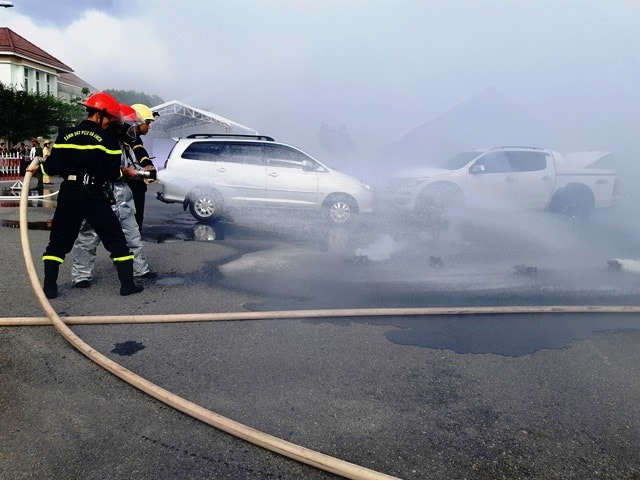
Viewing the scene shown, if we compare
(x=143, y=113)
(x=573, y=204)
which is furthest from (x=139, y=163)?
(x=573, y=204)

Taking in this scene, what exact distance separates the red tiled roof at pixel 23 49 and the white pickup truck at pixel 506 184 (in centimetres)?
3539

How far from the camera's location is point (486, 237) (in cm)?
873

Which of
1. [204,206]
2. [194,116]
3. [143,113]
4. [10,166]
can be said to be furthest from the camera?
[194,116]

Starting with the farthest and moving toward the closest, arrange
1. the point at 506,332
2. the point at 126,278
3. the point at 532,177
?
the point at 532,177 < the point at 126,278 < the point at 506,332

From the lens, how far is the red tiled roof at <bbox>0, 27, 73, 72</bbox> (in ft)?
114

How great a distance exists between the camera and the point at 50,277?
473 cm

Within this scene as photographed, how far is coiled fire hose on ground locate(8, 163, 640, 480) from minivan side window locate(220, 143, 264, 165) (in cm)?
559

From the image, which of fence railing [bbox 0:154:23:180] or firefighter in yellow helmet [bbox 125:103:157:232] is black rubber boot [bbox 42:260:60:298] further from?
fence railing [bbox 0:154:23:180]

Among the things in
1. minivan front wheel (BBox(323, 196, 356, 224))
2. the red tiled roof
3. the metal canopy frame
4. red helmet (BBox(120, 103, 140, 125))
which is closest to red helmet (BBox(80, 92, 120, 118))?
red helmet (BBox(120, 103, 140, 125))

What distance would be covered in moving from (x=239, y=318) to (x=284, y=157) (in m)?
6.28

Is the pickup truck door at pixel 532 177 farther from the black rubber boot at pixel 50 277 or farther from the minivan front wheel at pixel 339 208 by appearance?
the black rubber boot at pixel 50 277

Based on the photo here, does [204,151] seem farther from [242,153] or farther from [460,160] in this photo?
[460,160]

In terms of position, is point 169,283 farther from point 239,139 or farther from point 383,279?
point 239,139

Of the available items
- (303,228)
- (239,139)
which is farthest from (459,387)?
(239,139)
